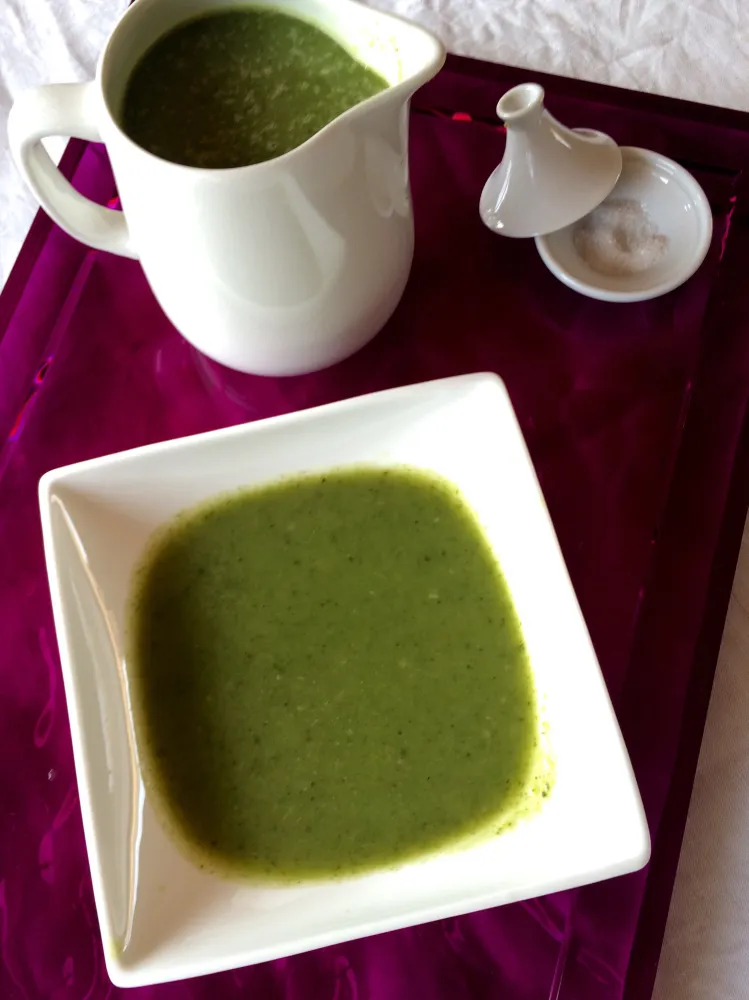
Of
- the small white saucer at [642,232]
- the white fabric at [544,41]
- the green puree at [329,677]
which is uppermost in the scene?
the white fabric at [544,41]

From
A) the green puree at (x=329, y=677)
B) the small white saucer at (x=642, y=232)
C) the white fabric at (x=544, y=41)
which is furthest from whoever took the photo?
the white fabric at (x=544, y=41)

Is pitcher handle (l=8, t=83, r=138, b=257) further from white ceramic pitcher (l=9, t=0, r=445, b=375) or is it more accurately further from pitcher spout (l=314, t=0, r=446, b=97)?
pitcher spout (l=314, t=0, r=446, b=97)

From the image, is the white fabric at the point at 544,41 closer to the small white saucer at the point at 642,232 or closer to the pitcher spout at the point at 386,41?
the small white saucer at the point at 642,232

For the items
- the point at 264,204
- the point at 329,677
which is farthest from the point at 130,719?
the point at 264,204

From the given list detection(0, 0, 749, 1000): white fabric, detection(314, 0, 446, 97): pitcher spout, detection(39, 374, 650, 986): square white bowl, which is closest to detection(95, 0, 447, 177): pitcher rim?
detection(314, 0, 446, 97): pitcher spout

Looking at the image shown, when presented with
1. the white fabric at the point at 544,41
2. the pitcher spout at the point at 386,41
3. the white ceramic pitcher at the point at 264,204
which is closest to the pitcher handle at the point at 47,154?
the white ceramic pitcher at the point at 264,204

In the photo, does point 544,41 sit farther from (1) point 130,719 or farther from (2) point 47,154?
(1) point 130,719

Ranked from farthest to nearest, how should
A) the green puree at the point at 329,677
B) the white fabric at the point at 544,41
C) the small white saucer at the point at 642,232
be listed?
the white fabric at the point at 544,41, the small white saucer at the point at 642,232, the green puree at the point at 329,677
